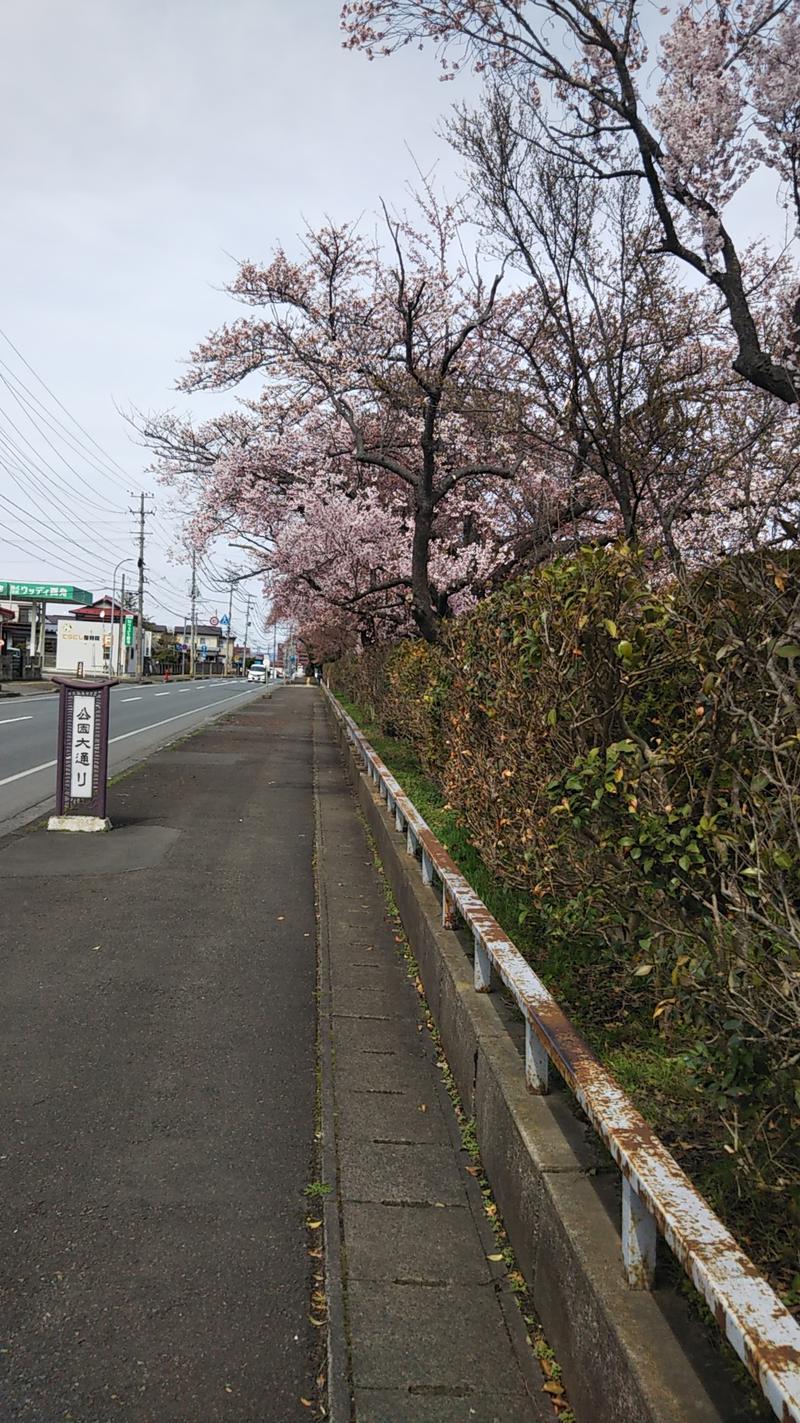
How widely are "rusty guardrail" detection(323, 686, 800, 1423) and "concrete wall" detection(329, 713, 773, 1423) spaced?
101 millimetres

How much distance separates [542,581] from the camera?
4.88 metres

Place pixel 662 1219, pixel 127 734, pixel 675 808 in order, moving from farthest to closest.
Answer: pixel 127 734
pixel 675 808
pixel 662 1219

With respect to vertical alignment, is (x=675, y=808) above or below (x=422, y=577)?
below

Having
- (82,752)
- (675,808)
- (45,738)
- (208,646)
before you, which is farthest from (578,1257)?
(208,646)

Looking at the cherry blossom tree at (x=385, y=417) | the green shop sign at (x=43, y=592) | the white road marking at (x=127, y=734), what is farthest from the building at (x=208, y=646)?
the cherry blossom tree at (x=385, y=417)

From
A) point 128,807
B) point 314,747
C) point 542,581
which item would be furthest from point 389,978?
point 314,747

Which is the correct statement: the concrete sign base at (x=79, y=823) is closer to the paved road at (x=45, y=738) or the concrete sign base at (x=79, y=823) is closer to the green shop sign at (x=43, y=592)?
the paved road at (x=45, y=738)

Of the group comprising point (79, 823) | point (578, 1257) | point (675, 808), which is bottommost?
point (79, 823)

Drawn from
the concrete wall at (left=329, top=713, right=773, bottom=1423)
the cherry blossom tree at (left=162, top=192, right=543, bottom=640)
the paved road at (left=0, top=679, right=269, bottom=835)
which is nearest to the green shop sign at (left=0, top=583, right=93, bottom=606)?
the paved road at (left=0, top=679, right=269, bottom=835)

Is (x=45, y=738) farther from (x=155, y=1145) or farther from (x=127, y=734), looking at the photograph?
(x=155, y=1145)

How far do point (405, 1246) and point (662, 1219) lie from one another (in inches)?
55.8

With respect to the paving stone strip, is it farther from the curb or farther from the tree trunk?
the tree trunk

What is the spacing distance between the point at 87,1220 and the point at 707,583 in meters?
2.90

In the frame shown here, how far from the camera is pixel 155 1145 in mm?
3680
